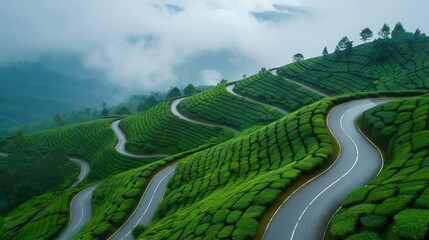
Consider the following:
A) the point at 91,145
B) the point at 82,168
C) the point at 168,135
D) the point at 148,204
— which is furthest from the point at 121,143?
the point at 148,204

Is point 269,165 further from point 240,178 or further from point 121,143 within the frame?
point 121,143

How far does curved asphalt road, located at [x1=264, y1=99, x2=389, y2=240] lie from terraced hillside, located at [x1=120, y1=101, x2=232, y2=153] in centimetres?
5172

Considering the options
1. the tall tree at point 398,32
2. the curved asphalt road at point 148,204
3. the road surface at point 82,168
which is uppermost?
the tall tree at point 398,32

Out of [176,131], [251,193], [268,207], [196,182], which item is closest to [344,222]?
[268,207]

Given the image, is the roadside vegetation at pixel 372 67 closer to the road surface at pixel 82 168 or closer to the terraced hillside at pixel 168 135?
the terraced hillside at pixel 168 135

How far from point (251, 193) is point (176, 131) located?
248 ft

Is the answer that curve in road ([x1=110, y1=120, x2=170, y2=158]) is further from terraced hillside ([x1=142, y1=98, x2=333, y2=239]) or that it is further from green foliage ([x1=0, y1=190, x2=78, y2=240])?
terraced hillside ([x1=142, y1=98, x2=333, y2=239])

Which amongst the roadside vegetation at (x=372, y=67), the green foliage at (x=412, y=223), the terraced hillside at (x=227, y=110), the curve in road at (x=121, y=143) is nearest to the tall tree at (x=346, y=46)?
the roadside vegetation at (x=372, y=67)

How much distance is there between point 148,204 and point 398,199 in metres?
36.7

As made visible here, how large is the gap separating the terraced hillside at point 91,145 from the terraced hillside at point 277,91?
4780cm

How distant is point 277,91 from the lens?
11725 cm

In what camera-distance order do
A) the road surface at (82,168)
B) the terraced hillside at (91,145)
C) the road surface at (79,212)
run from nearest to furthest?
the road surface at (79,212) < the terraced hillside at (91,145) < the road surface at (82,168)

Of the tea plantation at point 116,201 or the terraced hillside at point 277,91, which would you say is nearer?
the tea plantation at point 116,201

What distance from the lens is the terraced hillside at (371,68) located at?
3885 inches
